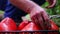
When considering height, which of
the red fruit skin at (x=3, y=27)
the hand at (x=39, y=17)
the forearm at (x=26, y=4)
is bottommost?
the red fruit skin at (x=3, y=27)

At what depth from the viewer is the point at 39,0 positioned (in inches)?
41.8

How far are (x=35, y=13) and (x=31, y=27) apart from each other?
0.05 m

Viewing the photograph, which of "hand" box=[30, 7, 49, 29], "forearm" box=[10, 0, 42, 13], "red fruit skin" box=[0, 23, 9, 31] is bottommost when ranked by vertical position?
"red fruit skin" box=[0, 23, 9, 31]

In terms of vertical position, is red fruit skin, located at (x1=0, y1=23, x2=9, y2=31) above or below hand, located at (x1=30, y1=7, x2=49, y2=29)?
below

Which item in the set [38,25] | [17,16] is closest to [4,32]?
[38,25]

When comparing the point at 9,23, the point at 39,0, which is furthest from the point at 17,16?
the point at 9,23

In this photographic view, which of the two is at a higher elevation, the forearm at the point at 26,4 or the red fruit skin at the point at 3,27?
the forearm at the point at 26,4

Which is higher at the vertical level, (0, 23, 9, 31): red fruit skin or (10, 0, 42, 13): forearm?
(10, 0, 42, 13): forearm

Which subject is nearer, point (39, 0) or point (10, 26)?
point (10, 26)

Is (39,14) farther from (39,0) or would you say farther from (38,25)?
(39,0)

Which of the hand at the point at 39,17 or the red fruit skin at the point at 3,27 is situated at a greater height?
the hand at the point at 39,17

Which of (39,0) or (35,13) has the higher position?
(39,0)

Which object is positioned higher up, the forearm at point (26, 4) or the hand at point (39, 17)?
the forearm at point (26, 4)

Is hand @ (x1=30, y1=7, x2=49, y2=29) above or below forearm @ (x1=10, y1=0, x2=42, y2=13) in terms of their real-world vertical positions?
below
